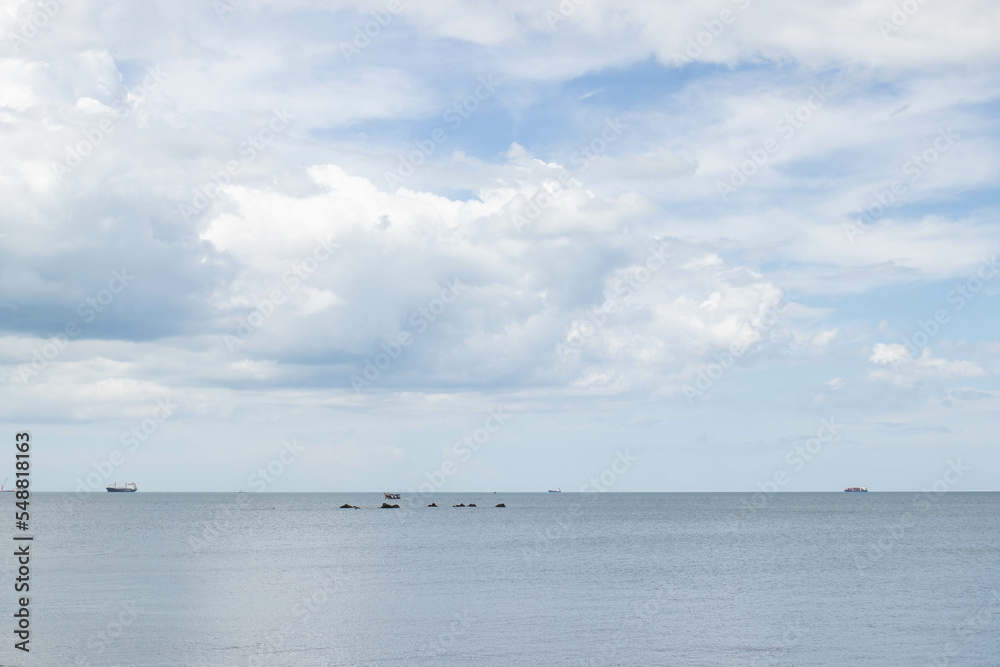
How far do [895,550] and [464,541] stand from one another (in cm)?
5873

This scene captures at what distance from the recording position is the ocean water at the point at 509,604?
4859cm

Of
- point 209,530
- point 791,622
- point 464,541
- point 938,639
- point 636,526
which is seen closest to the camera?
point 938,639

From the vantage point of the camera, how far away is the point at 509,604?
64875mm

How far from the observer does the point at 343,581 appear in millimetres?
78688

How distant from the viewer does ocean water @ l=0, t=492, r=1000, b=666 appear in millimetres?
48594

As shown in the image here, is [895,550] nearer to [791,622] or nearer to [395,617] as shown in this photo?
[791,622]

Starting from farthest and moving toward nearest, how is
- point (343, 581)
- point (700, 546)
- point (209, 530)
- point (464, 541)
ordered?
point (209, 530), point (464, 541), point (700, 546), point (343, 581)

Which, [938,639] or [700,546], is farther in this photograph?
[700,546]

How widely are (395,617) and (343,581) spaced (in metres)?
20.4

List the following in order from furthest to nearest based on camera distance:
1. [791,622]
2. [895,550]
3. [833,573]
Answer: [895,550], [833,573], [791,622]

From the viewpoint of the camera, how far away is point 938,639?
52.7 meters

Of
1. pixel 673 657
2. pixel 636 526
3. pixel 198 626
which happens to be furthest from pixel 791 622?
pixel 636 526

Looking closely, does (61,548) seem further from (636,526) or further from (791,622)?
(636,526)

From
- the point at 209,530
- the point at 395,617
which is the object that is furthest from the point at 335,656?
the point at 209,530
